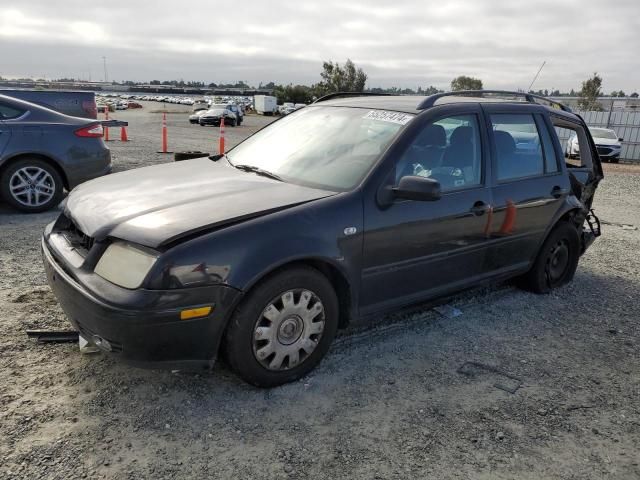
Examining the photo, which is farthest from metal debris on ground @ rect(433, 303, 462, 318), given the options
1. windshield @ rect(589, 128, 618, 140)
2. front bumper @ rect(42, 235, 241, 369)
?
windshield @ rect(589, 128, 618, 140)

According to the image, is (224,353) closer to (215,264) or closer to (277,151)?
(215,264)

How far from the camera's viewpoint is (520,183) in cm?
441

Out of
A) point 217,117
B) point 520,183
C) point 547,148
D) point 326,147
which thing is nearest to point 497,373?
point 520,183

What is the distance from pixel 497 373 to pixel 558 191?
6.77 ft

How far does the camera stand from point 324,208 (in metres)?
3.16

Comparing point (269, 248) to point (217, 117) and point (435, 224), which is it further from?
point (217, 117)

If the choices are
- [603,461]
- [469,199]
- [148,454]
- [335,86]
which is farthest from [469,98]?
[335,86]

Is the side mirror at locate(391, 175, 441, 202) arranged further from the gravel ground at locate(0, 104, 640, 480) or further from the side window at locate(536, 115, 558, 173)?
the side window at locate(536, 115, 558, 173)

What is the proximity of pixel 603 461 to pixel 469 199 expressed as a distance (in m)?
1.90

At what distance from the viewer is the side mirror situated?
10.7 feet

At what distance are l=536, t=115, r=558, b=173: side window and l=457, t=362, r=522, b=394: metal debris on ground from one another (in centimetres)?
206

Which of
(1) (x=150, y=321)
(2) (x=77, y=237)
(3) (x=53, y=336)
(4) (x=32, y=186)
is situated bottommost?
(3) (x=53, y=336)

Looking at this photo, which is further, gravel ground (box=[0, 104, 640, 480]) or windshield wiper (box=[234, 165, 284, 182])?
windshield wiper (box=[234, 165, 284, 182])

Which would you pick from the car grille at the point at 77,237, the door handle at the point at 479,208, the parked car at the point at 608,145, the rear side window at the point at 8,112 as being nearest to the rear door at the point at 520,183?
the door handle at the point at 479,208
